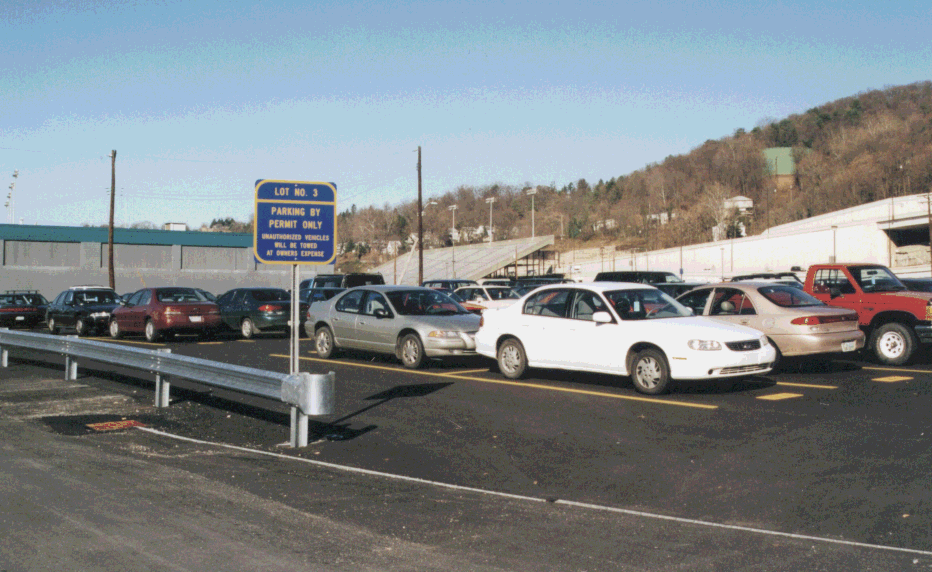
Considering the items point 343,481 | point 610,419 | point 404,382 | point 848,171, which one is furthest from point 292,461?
point 848,171

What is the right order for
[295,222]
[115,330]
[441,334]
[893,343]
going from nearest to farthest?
[295,222] < [441,334] < [893,343] < [115,330]

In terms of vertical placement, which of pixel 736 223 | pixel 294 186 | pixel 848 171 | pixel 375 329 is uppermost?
pixel 848 171

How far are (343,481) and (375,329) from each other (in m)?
8.62

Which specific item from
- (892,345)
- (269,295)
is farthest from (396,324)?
(269,295)

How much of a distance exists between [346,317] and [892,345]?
10.4 metres

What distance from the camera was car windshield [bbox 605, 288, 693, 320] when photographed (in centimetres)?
1236

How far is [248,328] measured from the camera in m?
23.6

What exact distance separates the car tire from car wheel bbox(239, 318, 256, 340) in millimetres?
2307

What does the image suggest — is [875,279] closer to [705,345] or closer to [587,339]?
[705,345]

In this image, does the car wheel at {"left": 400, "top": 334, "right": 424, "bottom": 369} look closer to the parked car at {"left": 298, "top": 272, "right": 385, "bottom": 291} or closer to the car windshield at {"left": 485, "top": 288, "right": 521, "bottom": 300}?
the car windshield at {"left": 485, "top": 288, "right": 521, "bottom": 300}

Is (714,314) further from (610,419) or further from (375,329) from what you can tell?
(375,329)

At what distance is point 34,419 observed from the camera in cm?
1027

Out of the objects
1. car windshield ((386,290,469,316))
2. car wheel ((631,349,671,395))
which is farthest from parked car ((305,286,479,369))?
car wheel ((631,349,671,395))

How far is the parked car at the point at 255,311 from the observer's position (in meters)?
23.3
